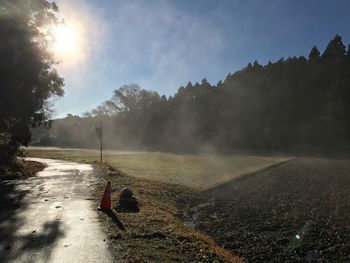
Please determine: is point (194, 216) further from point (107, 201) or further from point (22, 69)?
point (22, 69)

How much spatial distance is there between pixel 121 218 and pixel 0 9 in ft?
57.0

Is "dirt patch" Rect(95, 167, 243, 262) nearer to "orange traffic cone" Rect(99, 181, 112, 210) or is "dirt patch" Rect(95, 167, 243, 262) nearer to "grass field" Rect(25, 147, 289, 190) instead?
"orange traffic cone" Rect(99, 181, 112, 210)

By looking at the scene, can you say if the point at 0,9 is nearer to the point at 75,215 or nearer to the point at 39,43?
the point at 39,43

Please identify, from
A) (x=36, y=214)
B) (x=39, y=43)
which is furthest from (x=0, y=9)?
(x=36, y=214)

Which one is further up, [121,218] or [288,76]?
[288,76]

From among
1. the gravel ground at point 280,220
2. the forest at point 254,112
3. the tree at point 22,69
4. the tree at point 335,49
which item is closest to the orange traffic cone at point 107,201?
the gravel ground at point 280,220

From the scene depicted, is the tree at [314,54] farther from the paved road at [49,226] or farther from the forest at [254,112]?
the paved road at [49,226]

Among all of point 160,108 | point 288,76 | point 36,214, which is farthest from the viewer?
point 160,108

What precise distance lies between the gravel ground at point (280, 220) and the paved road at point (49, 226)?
4.80m

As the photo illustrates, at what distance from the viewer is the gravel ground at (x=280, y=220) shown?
12875 mm

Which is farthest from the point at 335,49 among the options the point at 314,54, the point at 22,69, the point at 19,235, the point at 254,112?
the point at 19,235

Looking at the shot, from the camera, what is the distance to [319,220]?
17.2 metres

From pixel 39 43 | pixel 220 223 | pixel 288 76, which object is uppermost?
pixel 288 76

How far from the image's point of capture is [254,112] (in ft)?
351
